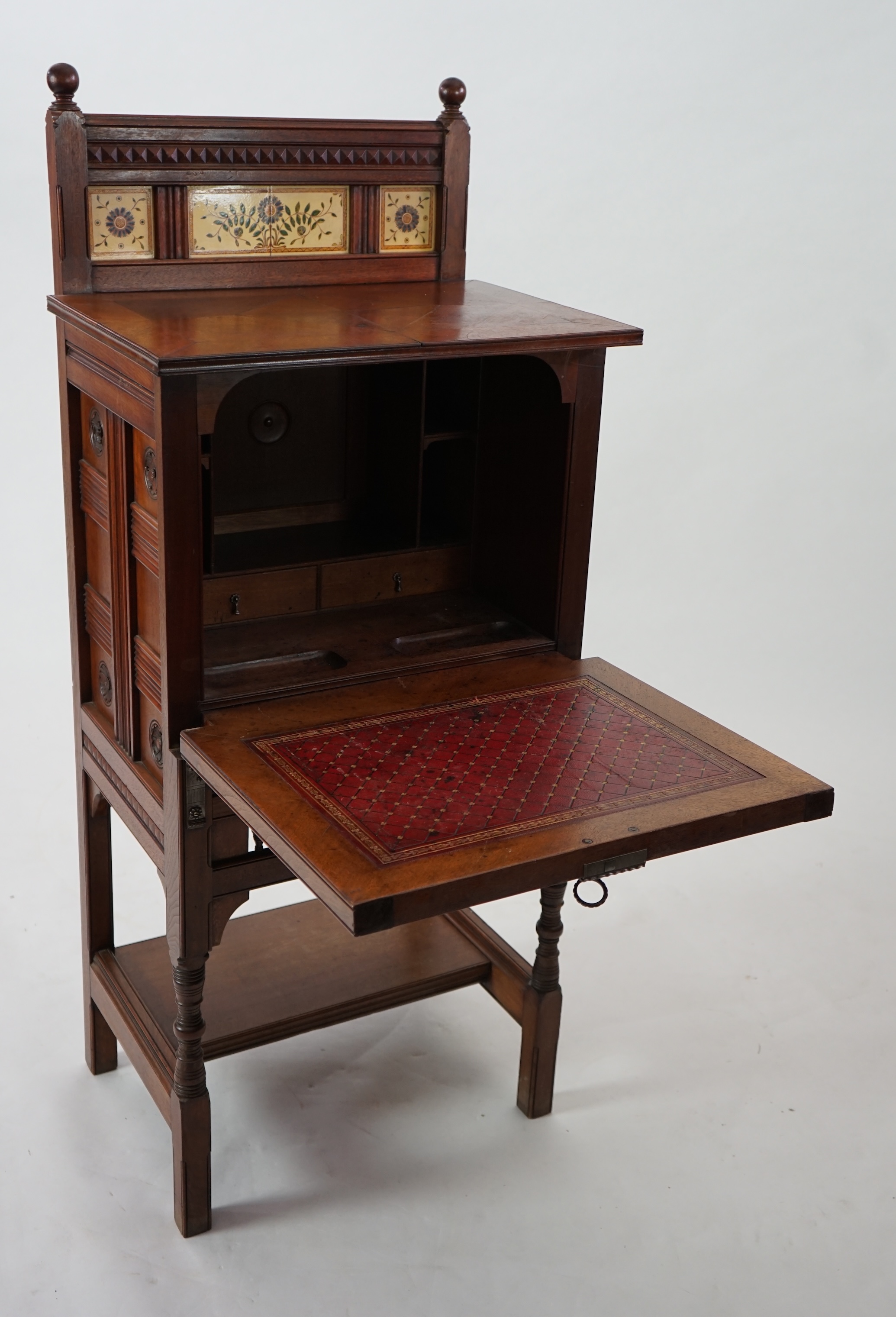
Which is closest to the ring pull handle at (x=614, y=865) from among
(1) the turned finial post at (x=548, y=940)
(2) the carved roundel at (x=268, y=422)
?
(1) the turned finial post at (x=548, y=940)

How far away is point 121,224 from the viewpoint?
10.7ft

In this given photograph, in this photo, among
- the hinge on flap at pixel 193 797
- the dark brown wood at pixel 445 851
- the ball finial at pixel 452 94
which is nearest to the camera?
the dark brown wood at pixel 445 851

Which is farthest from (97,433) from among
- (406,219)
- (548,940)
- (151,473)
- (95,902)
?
(548,940)

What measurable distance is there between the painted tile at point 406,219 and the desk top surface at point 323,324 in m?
0.12

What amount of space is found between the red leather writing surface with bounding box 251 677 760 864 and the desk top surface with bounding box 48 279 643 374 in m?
0.72

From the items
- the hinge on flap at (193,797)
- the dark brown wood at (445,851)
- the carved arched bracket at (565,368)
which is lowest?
the hinge on flap at (193,797)

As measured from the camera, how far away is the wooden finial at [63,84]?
305 centimetres

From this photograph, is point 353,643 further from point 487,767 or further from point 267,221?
point 267,221

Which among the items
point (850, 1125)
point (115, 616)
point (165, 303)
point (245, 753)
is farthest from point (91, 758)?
point (850, 1125)

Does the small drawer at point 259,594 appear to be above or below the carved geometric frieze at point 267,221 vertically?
below

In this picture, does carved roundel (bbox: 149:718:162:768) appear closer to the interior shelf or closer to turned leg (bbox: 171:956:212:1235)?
the interior shelf

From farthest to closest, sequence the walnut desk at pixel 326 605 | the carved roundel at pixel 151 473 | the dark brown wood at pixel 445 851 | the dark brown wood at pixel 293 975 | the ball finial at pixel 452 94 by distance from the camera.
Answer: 1. the dark brown wood at pixel 293 975
2. the ball finial at pixel 452 94
3. the carved roundel at pixel 151 473
4. the walnut desk at pixel 326 605
5. the dark brown wood at pixel 445 851

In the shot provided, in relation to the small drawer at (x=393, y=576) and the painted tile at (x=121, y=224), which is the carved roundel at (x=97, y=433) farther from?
the small drawer at (x=393, y=576)

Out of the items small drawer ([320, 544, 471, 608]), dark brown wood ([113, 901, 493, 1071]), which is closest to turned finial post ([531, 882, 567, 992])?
dark brown wood ([113, 901, 493, 1071])
